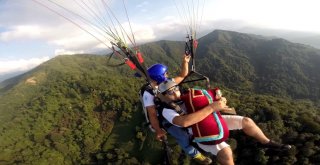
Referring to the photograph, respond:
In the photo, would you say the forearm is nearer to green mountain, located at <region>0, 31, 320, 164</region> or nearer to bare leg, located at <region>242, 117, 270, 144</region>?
bare leg, located at <region>242, 117, 270, 144</region>

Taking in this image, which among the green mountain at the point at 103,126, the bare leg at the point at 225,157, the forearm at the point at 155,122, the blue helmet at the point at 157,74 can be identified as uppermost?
the blue helmet at the point at 157,74

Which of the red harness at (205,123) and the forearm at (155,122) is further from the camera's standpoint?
the forearm at (155,122)

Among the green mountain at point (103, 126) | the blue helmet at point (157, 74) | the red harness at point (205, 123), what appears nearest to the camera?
the red harness at point (205, 123)

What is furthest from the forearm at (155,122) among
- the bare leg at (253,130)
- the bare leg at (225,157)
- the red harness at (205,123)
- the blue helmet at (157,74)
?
the bare leg at (253,130)

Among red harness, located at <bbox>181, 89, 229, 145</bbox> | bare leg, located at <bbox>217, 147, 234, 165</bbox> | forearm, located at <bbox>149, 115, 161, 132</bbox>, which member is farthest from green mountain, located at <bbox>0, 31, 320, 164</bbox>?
red harness, located at <bbox>181, 89, 229, 145</bbox>

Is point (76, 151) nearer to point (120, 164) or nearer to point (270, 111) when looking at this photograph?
point (120, 164)

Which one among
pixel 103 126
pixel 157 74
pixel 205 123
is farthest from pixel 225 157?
pixel 103 126

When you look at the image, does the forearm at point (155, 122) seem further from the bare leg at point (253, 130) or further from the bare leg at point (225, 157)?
the bare leg at point (253, 130)

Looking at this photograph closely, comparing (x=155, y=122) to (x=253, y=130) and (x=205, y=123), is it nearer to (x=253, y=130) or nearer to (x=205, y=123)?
(x=205, y=123)

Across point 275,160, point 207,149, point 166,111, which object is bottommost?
point 275,160

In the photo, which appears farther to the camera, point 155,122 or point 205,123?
point 155,122

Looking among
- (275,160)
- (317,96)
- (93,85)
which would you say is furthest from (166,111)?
(317,96)
